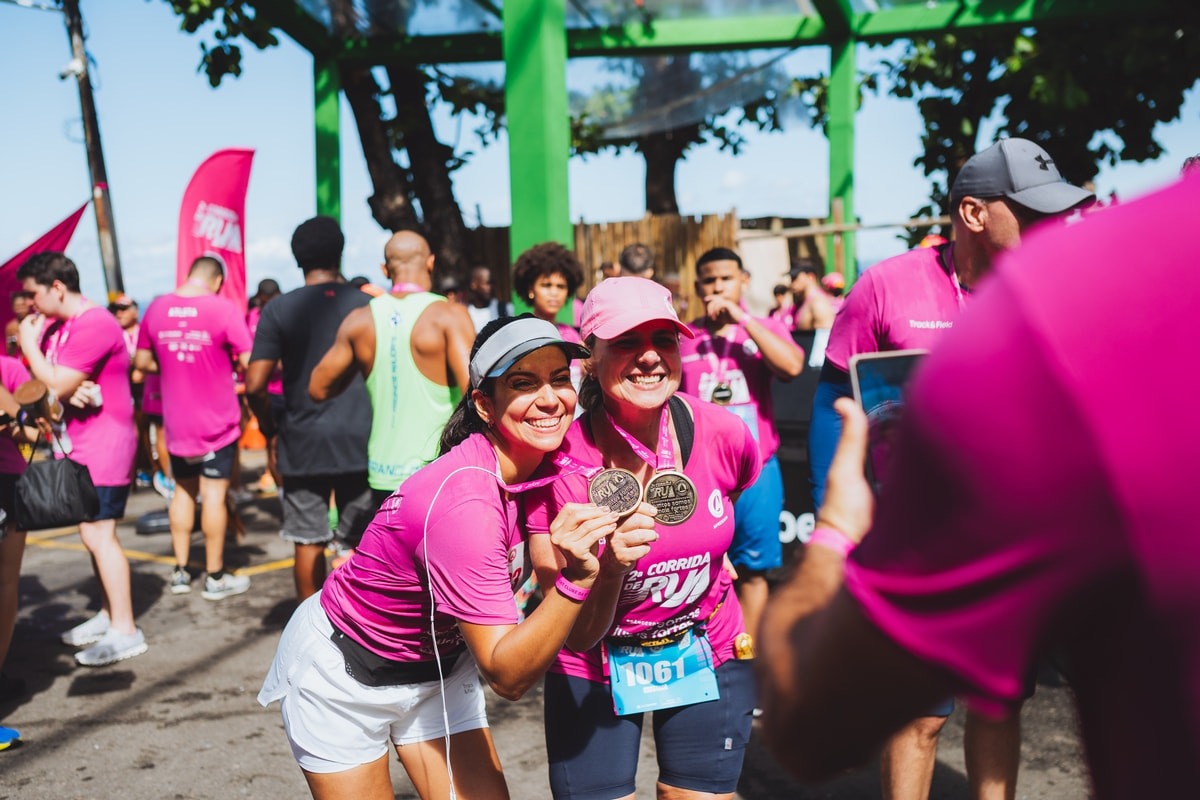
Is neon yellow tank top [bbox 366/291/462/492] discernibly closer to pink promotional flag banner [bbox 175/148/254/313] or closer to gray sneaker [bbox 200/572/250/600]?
gray sneaker [bbox 200/572/250/600]

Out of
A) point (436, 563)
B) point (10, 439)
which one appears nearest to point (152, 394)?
point (10, 439)

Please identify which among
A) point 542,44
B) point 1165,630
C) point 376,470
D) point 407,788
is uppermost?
point 542,44

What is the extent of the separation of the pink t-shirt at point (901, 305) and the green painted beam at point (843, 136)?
267 inches

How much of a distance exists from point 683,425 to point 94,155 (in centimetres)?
1356

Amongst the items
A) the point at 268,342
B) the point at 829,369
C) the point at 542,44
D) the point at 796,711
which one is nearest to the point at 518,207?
the point at 542,44

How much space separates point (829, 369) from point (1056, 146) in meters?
10.9

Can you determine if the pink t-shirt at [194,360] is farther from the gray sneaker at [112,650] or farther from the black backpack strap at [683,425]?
the black backpack strap at [683,425]

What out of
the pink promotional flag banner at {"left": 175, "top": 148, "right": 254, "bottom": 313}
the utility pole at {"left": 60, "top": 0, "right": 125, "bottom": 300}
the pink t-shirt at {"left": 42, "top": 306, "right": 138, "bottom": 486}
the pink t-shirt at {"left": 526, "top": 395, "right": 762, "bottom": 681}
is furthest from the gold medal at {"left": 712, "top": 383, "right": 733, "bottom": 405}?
the utility pole at {"left": 60, "top": 0, "right": 125, "bottom": 300}

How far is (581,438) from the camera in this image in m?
2.77

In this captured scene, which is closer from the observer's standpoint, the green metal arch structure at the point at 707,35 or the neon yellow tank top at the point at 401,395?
the neon yellow tank top at the point at 401,395

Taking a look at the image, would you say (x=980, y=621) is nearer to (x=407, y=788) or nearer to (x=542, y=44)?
(x=407, y=788)

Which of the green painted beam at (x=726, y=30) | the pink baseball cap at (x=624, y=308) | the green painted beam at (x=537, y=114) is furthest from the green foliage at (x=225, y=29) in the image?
the pink baseball cap at (x=624, y=308)

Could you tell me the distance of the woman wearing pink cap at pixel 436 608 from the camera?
2.30m

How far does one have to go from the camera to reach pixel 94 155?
45.0ft
